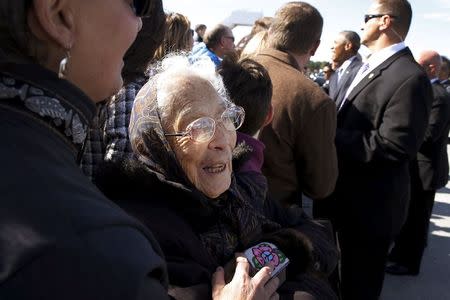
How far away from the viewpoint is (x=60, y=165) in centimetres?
62

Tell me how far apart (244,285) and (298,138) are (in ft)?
4.03

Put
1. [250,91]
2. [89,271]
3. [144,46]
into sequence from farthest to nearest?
[250,91] → [144,46] → [89,271]

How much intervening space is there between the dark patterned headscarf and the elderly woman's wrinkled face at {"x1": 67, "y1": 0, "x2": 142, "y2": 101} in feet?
1.88

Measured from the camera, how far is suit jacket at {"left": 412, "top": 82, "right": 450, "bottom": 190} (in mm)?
4027

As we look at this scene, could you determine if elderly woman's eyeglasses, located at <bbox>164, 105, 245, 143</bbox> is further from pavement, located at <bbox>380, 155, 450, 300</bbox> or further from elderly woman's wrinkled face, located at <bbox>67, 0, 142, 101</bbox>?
pavement, located at <bbox>380, 155, 450, 300</bbox>

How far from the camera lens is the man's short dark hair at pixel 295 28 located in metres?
2.59

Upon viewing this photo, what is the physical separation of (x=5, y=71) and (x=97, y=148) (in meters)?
1.16

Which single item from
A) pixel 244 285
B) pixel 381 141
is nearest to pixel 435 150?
pixel 381 141

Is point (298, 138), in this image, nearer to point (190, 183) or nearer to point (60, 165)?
point (190, 183)

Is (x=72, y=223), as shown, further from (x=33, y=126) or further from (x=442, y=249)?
(x=442, y=249)

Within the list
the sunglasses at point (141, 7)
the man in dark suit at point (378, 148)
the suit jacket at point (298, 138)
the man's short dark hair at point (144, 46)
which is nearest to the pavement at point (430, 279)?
the man in dark suit at point (378, 148)

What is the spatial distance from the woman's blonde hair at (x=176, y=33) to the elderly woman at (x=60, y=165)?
2.12m

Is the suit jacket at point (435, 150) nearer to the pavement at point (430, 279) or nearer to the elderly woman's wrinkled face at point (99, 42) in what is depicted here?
the pavement at point (430, 279)

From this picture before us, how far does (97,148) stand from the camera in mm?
1795
